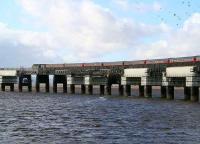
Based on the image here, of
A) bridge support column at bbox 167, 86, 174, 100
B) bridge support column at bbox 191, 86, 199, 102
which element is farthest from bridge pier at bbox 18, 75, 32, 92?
bridge support column at bbox 191, 86, 199, 102

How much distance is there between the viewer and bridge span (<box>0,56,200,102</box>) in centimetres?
11250

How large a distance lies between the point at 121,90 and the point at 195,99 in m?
41.6

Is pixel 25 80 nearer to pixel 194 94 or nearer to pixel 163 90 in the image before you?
pixel 163 90

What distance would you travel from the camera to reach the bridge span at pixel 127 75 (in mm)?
112500

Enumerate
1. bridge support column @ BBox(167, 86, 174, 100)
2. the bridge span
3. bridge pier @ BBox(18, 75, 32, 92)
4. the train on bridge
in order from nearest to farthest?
the bridge span
the train on bridge
bridge support column @ BBox(167, 86, 174, 100)
bridge pier @ BBox(18, 75, 32, 92)

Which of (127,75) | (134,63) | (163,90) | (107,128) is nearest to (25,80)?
(134,63)

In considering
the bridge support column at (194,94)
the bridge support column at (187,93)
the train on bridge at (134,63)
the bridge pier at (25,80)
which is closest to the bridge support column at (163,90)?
the train on bridge at (134,63)

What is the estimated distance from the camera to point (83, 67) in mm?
165875

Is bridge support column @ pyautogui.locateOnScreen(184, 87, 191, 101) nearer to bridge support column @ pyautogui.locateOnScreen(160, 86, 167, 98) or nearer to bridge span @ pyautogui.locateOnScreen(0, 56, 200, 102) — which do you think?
bridge span @ pyautogui.locateOnScreen(0, 56, 200, 102)

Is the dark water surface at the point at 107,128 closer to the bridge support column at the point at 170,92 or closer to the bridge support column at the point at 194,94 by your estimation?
the bridge support column at the point at 194,94

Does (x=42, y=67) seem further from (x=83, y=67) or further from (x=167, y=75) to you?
(x=167, y=75)

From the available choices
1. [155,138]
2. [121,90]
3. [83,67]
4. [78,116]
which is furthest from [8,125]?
[83,67]

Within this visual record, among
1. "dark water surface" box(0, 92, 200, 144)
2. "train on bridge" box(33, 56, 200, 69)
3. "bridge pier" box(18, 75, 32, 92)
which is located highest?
"train on bridge" box(33, 56, 200, 69)

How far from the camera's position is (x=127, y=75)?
13712 centimetres
